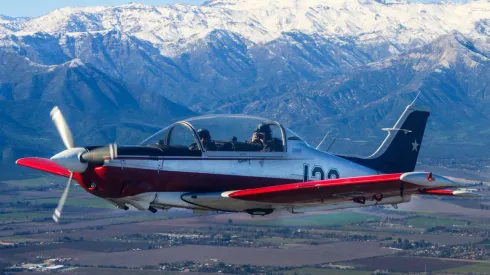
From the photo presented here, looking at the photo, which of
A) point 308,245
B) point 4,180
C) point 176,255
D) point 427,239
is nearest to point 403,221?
point 427,239

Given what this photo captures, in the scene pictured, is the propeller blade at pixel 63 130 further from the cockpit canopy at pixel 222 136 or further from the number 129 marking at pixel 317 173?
the number 129 marking at pixel 317 173

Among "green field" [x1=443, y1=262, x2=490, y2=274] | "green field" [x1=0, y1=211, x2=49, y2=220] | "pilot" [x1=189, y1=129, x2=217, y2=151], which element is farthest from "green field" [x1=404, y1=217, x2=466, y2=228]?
"pilot" [x1=189, y1=129, x2=217, y2=151]

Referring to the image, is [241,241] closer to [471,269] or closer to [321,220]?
[321,220]

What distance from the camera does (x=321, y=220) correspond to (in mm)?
126938

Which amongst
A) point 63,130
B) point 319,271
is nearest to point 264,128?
point 63,130

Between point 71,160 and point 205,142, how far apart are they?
13.4ft

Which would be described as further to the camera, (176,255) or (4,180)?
(4,180)

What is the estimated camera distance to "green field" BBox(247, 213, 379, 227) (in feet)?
403

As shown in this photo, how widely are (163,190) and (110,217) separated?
10504cm

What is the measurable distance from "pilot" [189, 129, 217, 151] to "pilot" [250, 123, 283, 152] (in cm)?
130

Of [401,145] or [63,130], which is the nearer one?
[63,130]

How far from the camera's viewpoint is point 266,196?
31078 mm

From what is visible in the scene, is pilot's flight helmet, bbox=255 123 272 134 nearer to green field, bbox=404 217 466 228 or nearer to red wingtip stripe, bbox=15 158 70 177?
red wingtip stripe, bbox=15 158 70 177

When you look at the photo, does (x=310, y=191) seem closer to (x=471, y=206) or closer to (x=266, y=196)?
(x=266, y=196)
